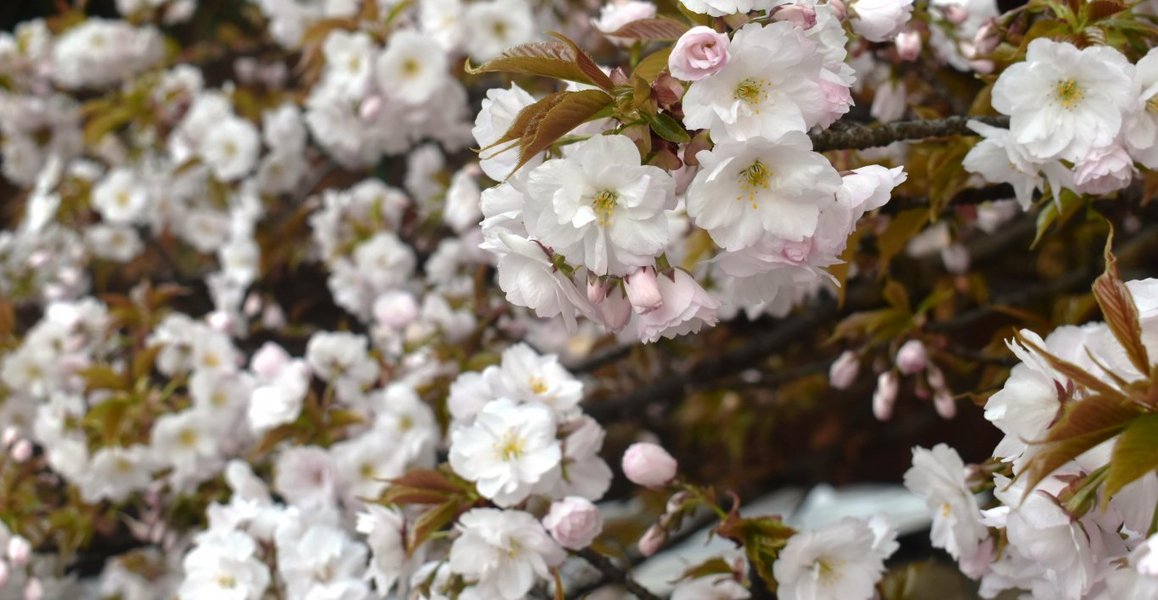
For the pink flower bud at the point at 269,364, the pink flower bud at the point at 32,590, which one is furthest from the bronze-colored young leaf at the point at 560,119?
the pink flower bud at the point at 32,590

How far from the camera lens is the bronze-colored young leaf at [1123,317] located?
73cm

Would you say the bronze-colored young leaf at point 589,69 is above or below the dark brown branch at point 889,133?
above

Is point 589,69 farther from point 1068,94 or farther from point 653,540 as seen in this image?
point 653,540

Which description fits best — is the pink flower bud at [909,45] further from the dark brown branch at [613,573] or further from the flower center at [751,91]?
the dark brown branch at [613,573]

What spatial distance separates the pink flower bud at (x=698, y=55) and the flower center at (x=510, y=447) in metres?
0.51

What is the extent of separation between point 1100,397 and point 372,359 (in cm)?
133

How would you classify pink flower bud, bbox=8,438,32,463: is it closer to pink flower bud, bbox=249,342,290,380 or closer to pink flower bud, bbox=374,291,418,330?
pink flower bud, bbox=249,342,290,380

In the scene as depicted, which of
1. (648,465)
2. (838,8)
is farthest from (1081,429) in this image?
(648,465)

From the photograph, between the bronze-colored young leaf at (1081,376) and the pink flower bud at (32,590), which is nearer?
the bronze-colored young leaf at (1081,376)

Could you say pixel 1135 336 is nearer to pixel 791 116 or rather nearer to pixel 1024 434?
pixel 1024 434

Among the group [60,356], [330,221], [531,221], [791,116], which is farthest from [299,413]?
[791,116]

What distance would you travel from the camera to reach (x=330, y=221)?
2193 mm

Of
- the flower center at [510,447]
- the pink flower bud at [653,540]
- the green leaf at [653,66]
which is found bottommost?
the pink flower bud at [653,540]

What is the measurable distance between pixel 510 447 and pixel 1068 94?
66cm
